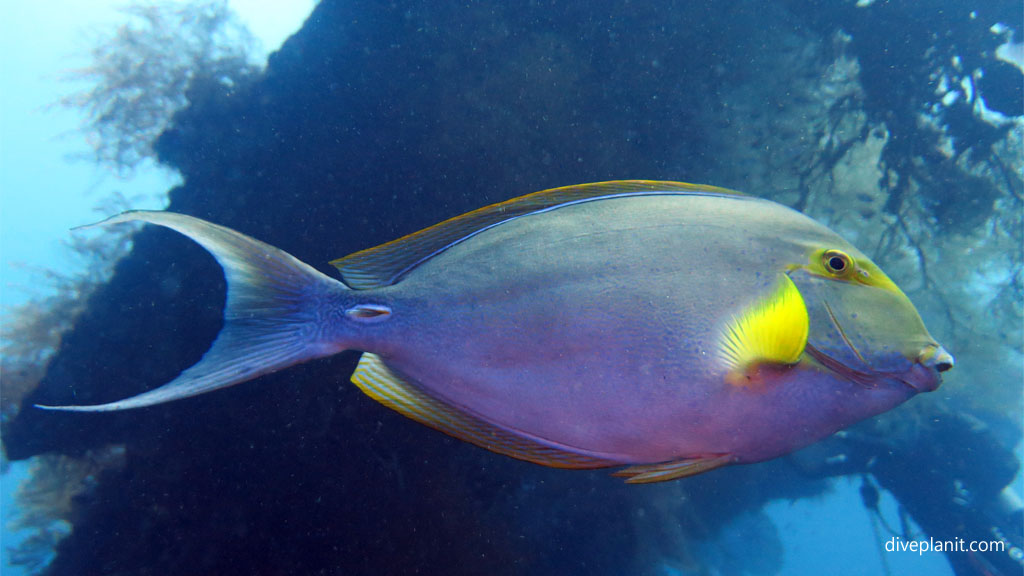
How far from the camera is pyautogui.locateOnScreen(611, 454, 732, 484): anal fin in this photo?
3.33ft

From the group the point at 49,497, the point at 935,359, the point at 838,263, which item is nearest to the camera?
the point at 935,359

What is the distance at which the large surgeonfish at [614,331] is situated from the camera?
997 mm

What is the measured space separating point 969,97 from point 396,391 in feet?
19.2

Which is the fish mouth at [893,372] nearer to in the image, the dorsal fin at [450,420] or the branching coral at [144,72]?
the dorsal fin at [450,420]

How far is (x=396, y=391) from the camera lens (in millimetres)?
1206

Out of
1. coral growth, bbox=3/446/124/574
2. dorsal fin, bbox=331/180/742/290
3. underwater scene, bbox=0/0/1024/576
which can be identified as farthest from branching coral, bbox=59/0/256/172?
dorsal fin, bbox=331/180/742/290

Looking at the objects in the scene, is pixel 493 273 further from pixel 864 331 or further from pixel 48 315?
pixel 48 315

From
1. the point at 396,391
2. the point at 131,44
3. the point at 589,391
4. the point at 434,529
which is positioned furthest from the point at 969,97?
the point at 131,44

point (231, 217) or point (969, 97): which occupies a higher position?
point (969, 97)

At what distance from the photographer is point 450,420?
1170mm

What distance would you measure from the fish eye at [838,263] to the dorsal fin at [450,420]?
2.64 feet

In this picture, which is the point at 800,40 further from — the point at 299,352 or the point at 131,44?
the point at 131,44

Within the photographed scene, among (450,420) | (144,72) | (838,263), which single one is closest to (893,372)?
(838,263)

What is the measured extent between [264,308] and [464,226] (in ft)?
2.02
